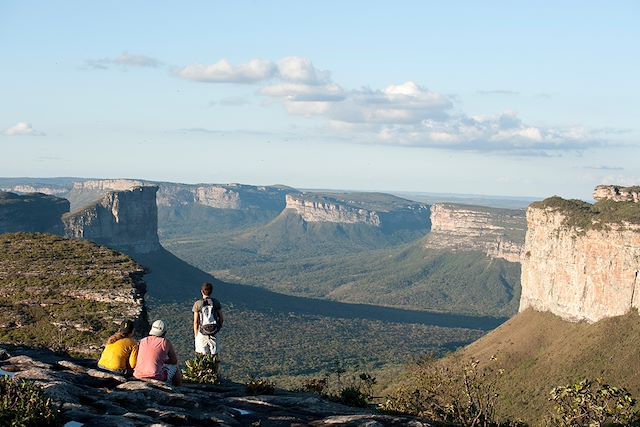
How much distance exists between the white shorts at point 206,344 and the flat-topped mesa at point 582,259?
57.4m

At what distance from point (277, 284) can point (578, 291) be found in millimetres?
A: 121904

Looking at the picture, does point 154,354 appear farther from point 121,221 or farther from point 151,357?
point 121,221

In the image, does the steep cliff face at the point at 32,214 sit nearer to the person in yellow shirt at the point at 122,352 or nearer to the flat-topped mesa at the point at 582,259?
the flat-topped mesa at the point at 582,259

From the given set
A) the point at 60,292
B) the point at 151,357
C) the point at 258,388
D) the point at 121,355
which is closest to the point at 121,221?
the point at 60,292

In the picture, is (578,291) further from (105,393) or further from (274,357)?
(105,393)

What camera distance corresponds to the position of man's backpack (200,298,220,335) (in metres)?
20.3

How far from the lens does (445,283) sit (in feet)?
627

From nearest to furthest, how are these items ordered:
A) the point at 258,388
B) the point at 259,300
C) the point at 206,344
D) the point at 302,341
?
the point at 258,388
the point at 206,344
the point at 302,341
the point at 259,300

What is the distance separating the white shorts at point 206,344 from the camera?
68.4 feet

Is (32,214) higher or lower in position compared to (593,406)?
lower

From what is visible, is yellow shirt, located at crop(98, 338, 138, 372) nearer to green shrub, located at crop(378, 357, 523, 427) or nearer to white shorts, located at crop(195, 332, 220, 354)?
white shorts, located at crop(195, 332, 220, 354)

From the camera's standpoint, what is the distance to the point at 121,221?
467 ft

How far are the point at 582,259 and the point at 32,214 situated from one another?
3567 inches

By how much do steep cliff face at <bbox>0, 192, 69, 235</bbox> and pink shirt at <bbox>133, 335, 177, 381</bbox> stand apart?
358 feet
